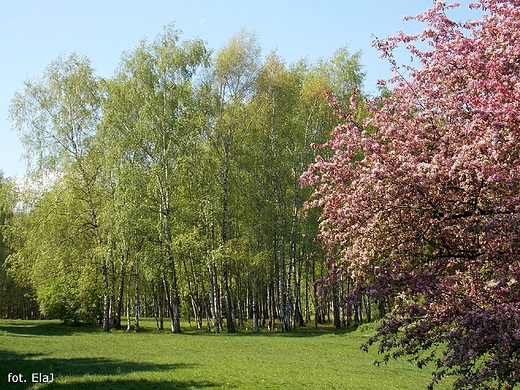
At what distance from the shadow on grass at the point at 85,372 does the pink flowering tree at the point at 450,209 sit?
6.46m

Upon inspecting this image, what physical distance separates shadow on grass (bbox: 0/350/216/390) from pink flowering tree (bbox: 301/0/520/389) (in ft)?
21.2

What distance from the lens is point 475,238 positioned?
757 centimetres

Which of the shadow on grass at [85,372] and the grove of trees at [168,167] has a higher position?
the grove of trees at [168,167]

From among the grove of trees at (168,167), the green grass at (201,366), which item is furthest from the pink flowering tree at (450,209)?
the grove of trees at (168,167)

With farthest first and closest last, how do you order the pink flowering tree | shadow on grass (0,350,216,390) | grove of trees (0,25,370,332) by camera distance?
grove of trees (0,25,370,332)
shadow on grass (0,350,216,390)
the pink flowering tree

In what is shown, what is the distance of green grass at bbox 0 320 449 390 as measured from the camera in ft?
42.4

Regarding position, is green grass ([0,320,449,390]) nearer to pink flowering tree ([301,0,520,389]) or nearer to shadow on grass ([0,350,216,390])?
shadow on grass ([0,350,216,390])

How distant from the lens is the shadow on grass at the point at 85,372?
12.2 meters

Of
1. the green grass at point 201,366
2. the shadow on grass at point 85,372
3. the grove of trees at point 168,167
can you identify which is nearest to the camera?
the shadow on grass at point 85,372

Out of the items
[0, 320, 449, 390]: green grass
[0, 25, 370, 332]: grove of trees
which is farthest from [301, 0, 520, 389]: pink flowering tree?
[0, 25, 370, 332]: grove of trees

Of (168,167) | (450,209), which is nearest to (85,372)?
(450,209)

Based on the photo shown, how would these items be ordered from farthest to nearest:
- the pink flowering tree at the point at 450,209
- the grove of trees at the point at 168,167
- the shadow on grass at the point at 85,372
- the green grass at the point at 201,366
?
the grove of trees at the point at 168,167, the green grass at the point at 201,366, the shadow on grass at the point at 85,372, the pink flowering tree at the point at 450,209

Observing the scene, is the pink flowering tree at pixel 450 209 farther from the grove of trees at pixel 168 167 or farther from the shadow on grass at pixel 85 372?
the grove of trees at pixel 168 167

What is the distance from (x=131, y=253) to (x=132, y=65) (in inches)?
471
